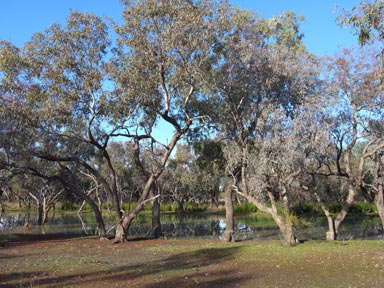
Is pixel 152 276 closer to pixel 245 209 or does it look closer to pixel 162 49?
pixel 162 49

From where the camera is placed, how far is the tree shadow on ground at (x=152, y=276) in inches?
369

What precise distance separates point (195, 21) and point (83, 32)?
5649 millimetres

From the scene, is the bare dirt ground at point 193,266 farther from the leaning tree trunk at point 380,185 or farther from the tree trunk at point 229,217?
the leaning tree trunk at point 380,185

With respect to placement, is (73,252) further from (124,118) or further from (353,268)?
(353,268)

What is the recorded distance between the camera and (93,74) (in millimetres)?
19344

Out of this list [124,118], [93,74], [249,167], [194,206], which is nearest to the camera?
[249,167]

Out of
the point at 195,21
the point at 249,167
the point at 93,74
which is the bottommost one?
the point at 249,167

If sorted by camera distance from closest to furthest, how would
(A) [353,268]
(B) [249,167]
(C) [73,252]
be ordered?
1. (A) [353,268]
2. (C) [73,252]
3. (B) [249,167]

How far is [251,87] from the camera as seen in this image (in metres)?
19.6

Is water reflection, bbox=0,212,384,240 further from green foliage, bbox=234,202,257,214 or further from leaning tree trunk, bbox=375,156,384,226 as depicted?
green foliage, bbox=234,202,257,214

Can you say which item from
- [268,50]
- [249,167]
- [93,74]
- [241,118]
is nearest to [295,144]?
[249,167]

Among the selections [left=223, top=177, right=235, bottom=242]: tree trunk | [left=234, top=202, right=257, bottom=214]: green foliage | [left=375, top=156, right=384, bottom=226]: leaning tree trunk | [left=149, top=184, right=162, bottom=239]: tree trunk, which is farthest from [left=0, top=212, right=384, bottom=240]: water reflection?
[left=234, top=202, right=257, bottom=214]: green foliage

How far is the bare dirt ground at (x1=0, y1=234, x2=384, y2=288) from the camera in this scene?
9422 mm

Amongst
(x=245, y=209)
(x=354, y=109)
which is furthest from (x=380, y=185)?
(x=245, y=209)
